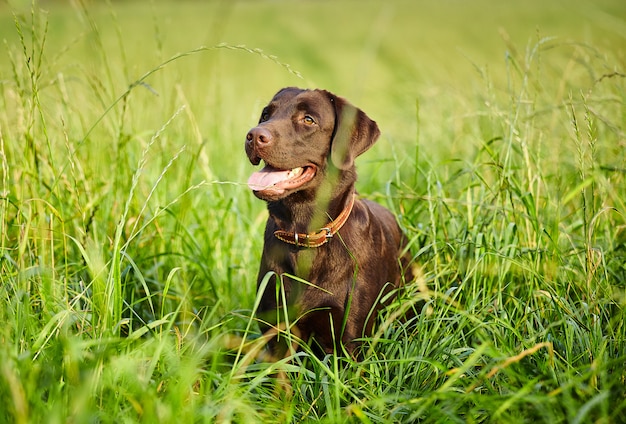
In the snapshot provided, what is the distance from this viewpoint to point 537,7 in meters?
15.2

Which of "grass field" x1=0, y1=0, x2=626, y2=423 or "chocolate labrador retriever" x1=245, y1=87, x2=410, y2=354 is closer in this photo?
"grass field" x1=0, y1=0, x2=626, y2=423

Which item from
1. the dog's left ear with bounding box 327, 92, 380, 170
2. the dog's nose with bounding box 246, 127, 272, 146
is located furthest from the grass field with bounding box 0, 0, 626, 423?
the dog's nose with bounding box 246, 127, 272, 146

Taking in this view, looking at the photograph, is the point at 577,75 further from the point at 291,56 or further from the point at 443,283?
the point at 291,56

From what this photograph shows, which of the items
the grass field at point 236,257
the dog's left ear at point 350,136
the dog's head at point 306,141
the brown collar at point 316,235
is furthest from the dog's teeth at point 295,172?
the grass field at point 236,257

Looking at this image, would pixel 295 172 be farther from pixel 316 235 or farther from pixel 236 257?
pixel 236 257

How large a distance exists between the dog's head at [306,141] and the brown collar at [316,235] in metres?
0.18

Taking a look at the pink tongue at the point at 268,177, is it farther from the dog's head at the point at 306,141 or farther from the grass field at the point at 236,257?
the grass field at the point at 236,257

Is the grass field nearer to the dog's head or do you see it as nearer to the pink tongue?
the dog's head

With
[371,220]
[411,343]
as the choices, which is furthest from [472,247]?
[411,343]

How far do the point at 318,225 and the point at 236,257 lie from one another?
98 centimetres

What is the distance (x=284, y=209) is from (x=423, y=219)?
1056 mm

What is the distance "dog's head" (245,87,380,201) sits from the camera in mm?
2729

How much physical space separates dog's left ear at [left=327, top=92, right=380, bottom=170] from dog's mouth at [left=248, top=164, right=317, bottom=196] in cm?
14

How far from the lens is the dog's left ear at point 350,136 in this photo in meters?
2.79
